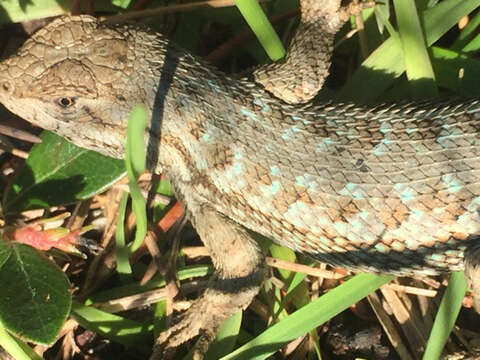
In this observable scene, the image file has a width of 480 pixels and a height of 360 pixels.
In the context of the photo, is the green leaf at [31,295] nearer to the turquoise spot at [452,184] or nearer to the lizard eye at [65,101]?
the lizard eye at [65,101]

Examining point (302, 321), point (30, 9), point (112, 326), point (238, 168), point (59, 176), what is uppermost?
point (30, 9)

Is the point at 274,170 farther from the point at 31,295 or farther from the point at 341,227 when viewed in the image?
the point at 31,295

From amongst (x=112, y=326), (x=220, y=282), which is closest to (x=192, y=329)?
(x=220, y=282)

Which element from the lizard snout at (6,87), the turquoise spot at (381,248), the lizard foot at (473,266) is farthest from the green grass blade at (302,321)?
the lizard snout at (6,87)

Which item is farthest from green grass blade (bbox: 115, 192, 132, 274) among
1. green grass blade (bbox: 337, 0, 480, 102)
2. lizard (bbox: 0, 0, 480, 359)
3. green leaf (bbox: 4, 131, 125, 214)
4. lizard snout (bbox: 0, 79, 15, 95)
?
green grass blade (bbox: 337, 0, 480, 102)

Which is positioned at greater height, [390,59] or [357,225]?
[390,59]

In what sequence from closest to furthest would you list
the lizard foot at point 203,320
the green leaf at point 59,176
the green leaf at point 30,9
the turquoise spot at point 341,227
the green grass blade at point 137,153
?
the green grass blade at point 137,153 → the turquoise spot at point 341,227 → the lizard foot at point 203,320 → the green leaf at point 59,176 → the green leaf at point 30,9
